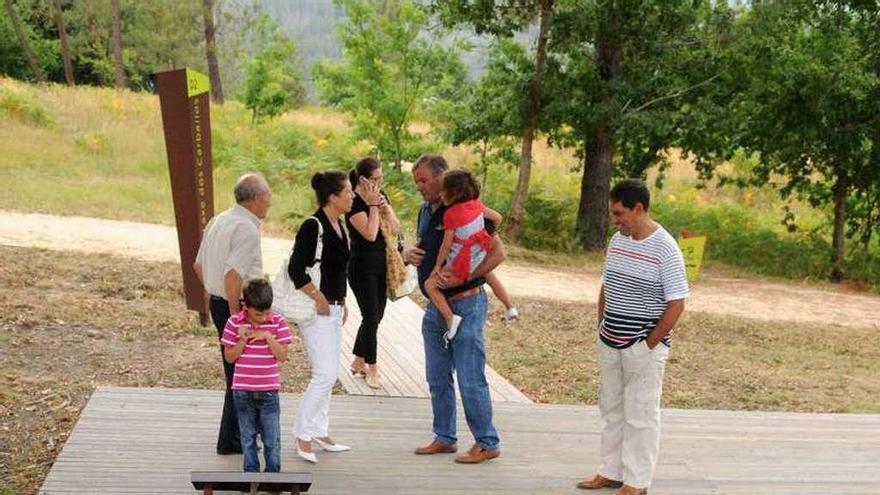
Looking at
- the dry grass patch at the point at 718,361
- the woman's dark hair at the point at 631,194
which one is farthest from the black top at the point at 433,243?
the dry grass patch at the point at 718,361

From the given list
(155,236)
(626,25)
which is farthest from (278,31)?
(155,236)

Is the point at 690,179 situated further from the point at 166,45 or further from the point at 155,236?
the point at 166,45

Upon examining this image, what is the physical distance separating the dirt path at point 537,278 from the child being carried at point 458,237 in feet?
25.7

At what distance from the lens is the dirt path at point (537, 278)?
1388 cm

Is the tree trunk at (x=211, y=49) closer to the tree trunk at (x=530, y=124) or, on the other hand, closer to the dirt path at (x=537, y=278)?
the tree trunk at (x=530, y=124)

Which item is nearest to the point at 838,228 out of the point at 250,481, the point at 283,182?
the point at 283,182

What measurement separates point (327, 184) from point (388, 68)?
53.4 ft

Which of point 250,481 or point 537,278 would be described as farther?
point 537,278

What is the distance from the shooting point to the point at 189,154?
8570mm

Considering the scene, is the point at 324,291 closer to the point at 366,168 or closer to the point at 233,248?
the point at 233,248

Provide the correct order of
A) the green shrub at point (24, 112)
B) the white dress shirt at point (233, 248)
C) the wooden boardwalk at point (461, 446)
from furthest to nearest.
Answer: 1. the green shrub at point (24, 112)
2. the wooden boardwalk at point (461, 446)
3. the white dress shirt at point (233, 248)

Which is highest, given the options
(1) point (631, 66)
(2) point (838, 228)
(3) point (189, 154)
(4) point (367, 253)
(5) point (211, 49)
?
(5) point (211, 49)

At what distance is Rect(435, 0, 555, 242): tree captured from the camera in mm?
18141

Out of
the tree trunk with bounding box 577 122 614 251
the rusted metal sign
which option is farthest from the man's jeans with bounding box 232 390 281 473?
the tree trunk with bounding box 577 122 614 251
